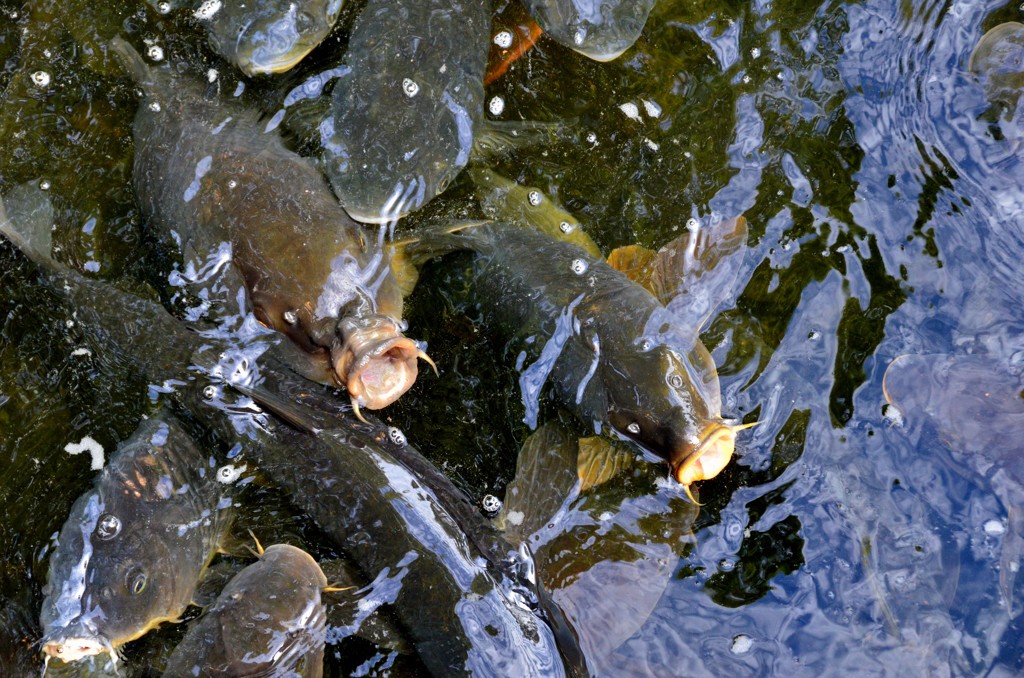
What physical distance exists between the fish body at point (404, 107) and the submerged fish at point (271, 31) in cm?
20

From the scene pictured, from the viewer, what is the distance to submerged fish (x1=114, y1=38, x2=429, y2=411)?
3.20 meters

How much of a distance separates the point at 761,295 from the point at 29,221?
3.54m

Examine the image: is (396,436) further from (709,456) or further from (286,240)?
(709,456)

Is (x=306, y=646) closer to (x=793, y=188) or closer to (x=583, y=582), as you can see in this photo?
(x=583, y=582)

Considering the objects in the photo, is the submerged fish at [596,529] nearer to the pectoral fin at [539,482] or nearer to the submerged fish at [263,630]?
the pectoral fin at [539,482]

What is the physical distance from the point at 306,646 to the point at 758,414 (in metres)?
2.13

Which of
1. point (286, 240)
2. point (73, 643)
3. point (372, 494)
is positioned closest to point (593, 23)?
point (286, 240)

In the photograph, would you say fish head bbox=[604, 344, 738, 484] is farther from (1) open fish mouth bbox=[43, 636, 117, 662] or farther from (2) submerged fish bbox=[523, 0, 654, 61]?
(1) open fish mouth bbox=[43, 636, 117, 662]

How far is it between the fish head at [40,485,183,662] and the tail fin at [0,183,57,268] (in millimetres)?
1304

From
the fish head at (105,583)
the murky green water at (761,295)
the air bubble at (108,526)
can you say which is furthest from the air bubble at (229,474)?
the air bubble at (108,526)

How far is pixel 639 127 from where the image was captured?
4059 mm

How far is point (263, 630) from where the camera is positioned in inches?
119

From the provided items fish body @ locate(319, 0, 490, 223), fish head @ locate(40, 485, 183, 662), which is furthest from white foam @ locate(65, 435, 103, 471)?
fish body @ locate(319, 0, 490, 223)

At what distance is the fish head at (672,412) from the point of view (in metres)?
3.04
